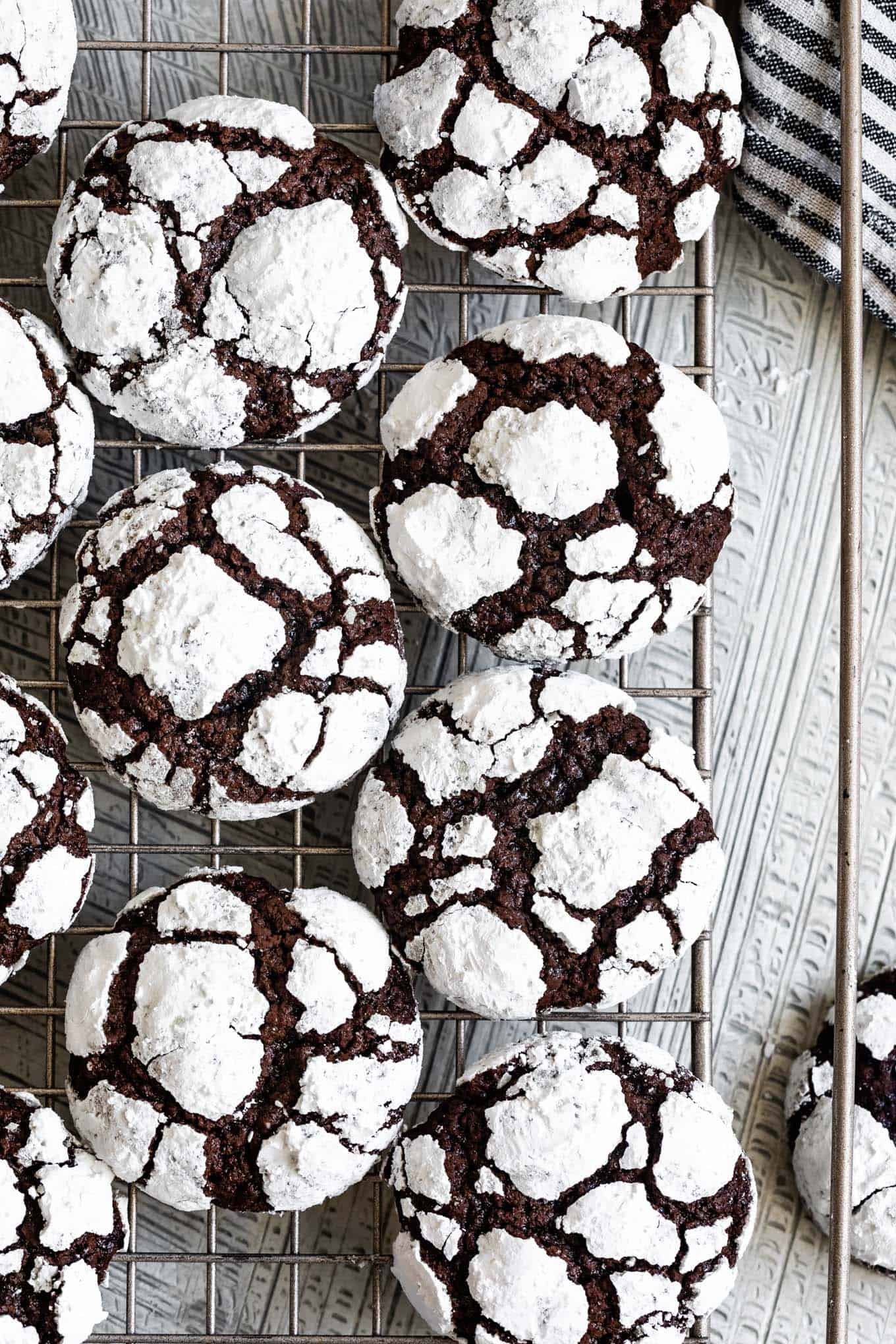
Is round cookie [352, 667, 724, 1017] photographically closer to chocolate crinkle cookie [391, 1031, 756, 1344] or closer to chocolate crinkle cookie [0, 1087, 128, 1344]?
chocolate crinkle cookie [391, 1031, 756, 1344]

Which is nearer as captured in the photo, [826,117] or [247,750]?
[247,750]

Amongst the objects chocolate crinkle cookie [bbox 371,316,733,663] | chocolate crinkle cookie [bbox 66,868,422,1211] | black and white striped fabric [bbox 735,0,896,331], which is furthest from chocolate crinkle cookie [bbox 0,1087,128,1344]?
black and white striped fabric [bbox 735,0,896,331]

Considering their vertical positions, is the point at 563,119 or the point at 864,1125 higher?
the point at 563,119

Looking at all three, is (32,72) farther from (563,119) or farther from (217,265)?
(563,119)

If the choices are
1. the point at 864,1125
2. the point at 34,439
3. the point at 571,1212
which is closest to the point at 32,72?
the point at 34,439

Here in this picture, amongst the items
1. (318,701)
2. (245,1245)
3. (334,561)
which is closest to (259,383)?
(334,561)

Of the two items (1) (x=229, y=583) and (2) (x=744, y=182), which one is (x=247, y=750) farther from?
(2) (x=744, y=182)
